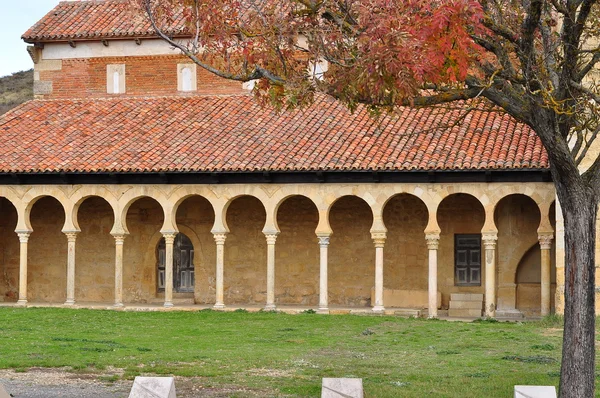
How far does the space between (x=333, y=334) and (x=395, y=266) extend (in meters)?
7.86

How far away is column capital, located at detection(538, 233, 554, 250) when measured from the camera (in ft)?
88.5

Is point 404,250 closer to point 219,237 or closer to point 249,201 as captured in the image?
point 249,201

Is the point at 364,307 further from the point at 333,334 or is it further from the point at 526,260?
the point at 333,334

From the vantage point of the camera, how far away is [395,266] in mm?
30297

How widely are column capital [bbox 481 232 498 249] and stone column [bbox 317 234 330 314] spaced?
12.5 ft

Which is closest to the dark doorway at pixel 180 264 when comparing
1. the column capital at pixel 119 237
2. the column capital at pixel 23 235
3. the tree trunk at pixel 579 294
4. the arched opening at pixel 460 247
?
the column capital at pixel 119 237

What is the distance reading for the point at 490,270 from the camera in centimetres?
2750

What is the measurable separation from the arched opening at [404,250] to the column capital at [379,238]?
2.18 meters

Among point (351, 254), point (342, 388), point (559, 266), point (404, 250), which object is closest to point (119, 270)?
point (351, 254)

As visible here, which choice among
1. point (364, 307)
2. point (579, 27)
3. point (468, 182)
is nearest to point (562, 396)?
point (579, 27)

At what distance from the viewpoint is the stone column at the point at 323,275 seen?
92.7ft

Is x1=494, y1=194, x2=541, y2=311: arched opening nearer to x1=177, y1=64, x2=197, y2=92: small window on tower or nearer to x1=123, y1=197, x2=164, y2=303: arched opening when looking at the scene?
x1=123, y1=197, x2=164, y2=303: arched opening

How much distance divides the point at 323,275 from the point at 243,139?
421cm

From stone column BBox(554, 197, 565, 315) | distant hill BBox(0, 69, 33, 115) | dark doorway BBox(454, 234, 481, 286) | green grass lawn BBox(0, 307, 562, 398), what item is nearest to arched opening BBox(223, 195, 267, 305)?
green grass lawn BBox(0, 307, 562, 398)
